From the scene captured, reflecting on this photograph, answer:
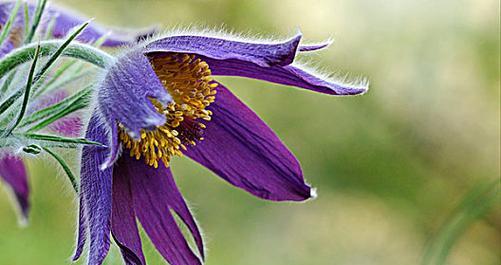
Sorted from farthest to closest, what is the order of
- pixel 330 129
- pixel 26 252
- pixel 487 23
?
1. pixel 330 129
2. pixel 487 23
3. pixel 26 252

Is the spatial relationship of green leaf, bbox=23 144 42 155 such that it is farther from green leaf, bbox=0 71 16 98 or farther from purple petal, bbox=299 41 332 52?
purple petal, bbox=299 41 332 52

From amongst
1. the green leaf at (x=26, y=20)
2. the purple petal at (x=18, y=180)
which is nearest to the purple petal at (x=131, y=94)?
the green leaf at (x=26, y=20)

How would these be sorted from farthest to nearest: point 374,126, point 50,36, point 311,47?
point 374,126 < point 50,36 < point 311,47

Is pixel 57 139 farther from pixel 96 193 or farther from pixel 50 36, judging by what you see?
pixel 50 36

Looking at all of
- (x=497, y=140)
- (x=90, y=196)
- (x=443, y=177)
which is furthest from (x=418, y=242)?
(x=90, y=196)

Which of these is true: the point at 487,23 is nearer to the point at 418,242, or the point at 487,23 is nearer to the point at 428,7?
the point at 428,7

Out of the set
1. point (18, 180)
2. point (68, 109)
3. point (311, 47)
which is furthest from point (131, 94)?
point (18, 180)

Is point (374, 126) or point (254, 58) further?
point (374, 126)
